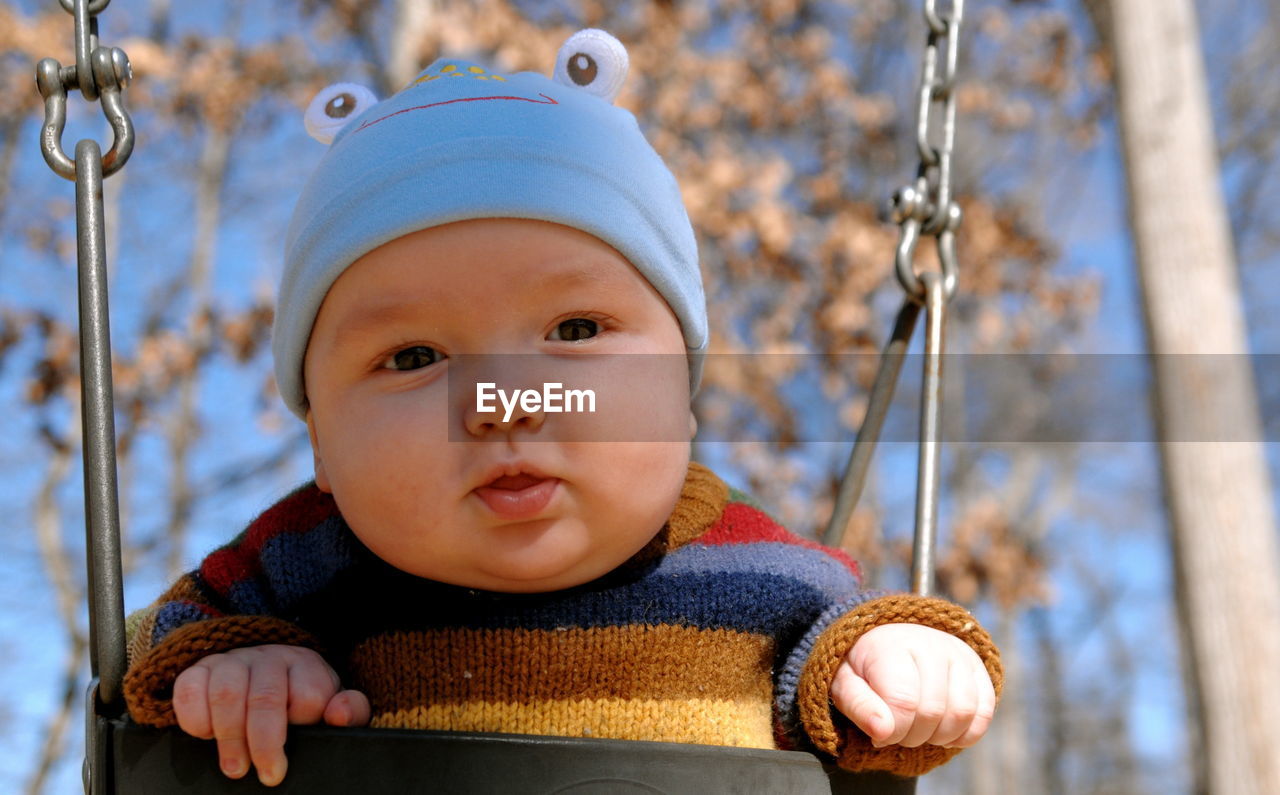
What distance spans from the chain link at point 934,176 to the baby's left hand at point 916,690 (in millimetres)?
498

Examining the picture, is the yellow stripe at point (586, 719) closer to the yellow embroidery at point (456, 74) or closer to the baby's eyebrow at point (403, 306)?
the baby's eyebrow at point (403, 306)

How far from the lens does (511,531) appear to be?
87 cm

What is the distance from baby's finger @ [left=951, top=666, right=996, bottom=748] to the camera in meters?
0.87

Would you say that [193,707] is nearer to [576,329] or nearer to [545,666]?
[545,666]

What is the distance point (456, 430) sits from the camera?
854mm

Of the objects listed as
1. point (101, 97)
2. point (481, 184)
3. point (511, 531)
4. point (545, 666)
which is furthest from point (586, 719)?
point (101, 97)

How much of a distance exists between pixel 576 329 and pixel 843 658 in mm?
330

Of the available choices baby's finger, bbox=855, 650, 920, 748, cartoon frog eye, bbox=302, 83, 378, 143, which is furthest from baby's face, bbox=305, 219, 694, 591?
cartoon frog eye, bbox=302, 83, 378, 143

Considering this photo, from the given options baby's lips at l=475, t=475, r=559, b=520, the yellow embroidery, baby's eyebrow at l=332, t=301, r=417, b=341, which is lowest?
baby's lips at l=475, t=475, r=559, b=520

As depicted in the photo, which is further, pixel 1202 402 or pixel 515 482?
pixel 1202 402

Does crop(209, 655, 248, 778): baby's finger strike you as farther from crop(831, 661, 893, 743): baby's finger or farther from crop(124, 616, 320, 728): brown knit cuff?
crop(831, 661, 893, 743): baby's finger

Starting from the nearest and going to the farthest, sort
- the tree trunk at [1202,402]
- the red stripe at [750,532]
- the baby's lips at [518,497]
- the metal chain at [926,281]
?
1. the baby's lips at [518,497]
2. the red stripe at [750,532]
3. the metal chain at [926,281]
4. the tree trunk at [1202,402]

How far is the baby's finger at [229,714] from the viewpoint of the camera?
788 mm

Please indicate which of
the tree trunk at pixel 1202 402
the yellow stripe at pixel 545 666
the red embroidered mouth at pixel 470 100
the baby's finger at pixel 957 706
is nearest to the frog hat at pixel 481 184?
the red embroidered mouth at pixel 470 100
